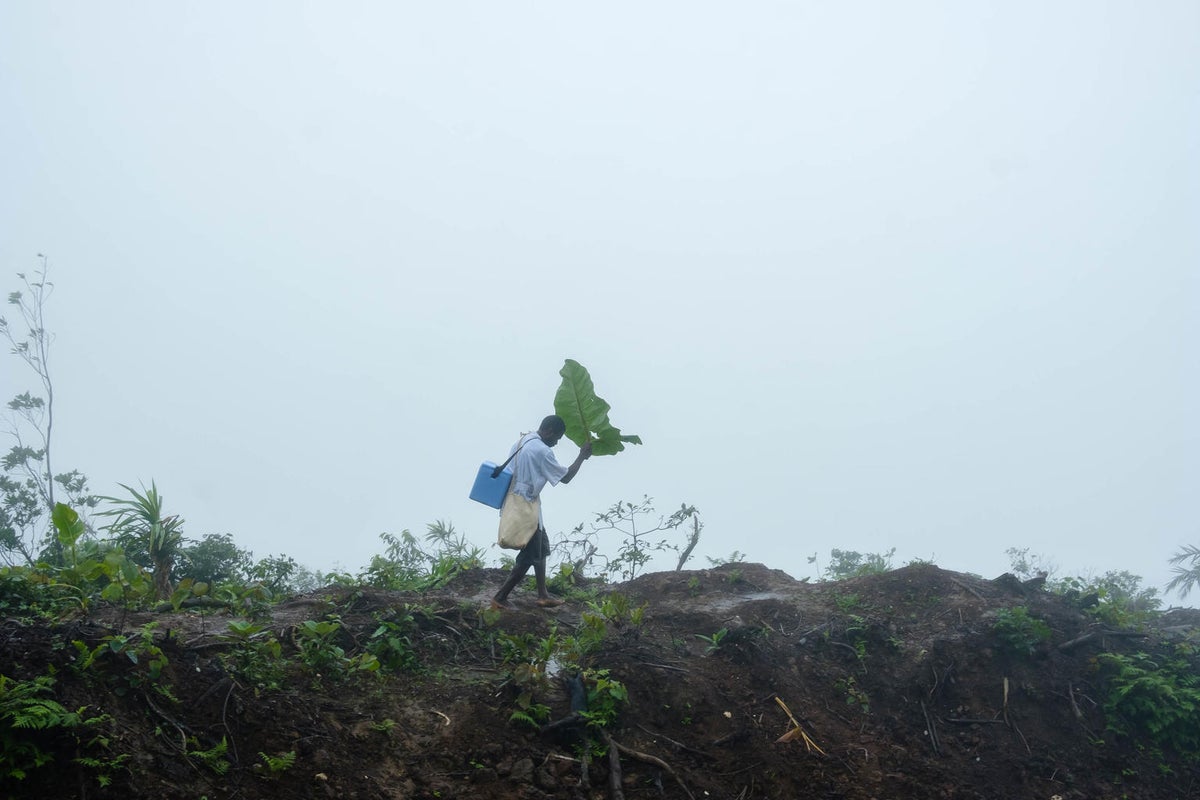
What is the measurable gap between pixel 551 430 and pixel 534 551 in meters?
1.17

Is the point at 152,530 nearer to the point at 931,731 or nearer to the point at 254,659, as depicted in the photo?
the point at 254,659

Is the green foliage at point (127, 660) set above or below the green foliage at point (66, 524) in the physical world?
below

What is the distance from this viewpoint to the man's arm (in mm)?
7445

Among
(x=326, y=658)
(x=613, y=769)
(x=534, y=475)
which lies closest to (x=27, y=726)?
(x=326, y=658)

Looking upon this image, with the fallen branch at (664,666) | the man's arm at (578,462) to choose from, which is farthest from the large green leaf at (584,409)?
the fallen branch at (664,666)

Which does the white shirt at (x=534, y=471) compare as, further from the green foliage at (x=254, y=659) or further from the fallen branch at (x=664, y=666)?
the green foliage at (x=254, y=659)

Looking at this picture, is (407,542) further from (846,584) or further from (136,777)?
(136,777)

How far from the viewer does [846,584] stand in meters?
9.30

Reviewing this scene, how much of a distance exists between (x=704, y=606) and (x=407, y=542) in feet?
15.4

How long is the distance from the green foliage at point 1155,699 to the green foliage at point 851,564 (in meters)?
4.23

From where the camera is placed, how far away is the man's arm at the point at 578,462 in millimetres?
7445

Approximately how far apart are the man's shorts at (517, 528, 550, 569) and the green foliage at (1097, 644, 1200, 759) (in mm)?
5053

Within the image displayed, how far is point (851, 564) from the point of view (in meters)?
14.5

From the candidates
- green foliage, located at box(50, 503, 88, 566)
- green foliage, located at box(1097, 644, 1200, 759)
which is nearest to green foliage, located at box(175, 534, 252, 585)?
green foliage, located at box(50, 503, 88, 566)
